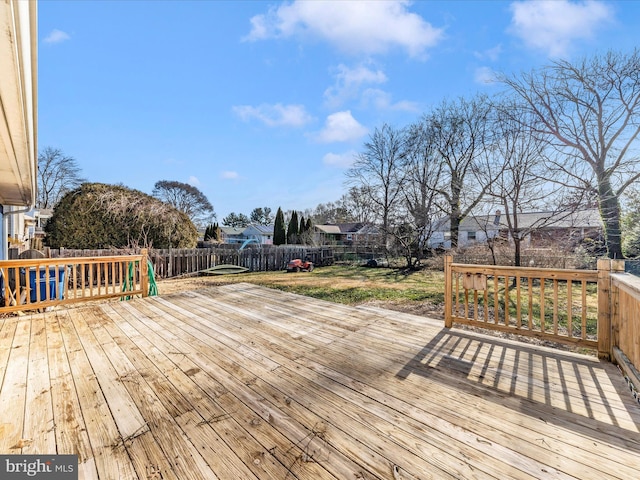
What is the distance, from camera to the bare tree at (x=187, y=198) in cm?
2998

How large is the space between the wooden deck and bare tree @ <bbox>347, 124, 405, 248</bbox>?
12.6m

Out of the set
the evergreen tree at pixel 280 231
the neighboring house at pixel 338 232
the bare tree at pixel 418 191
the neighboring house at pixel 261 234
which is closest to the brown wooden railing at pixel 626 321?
the bare tree at pixel 418 191

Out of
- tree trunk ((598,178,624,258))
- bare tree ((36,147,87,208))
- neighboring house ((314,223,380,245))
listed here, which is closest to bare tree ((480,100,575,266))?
tree trunk ((598,178,624,258))

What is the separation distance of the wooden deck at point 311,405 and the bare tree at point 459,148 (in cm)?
926

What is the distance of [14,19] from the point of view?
3.96ft

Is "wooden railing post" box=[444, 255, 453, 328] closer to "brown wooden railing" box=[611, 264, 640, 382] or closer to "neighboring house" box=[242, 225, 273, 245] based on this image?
"brown wooden railing" box=[611, 264, 640, 382]

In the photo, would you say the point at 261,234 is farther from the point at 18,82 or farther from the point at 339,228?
the point at 18,82

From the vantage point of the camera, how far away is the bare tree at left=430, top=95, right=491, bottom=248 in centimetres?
1085

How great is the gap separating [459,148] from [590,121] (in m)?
4.93

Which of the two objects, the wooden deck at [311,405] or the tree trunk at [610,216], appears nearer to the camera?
the wooden deck at [311,405]

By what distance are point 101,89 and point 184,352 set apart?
969 cm

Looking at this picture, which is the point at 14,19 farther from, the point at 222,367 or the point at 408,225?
the point at 408,225

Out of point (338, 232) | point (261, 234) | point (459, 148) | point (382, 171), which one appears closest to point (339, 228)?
point (338, 232)

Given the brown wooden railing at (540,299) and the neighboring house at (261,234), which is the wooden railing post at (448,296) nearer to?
the brown wooden railing at (540,299)
